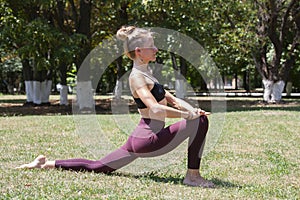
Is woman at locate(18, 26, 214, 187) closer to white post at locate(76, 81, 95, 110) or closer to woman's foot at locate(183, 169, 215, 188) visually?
woman's foot at locate(183, 169, 215, 188)

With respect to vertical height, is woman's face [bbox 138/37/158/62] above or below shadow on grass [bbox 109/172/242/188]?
above

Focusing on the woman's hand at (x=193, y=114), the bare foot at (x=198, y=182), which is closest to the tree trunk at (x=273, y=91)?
the bare foot at (x=198, y=182)

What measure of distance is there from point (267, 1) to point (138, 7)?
7.07m

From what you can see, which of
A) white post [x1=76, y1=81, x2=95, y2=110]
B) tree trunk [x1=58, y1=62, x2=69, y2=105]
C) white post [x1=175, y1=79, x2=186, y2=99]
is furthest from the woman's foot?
white post [x1=175, y1=79, x2=186, y2=99]

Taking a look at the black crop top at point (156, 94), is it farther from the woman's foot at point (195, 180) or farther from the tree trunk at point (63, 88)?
the tree trunk at point (63, 88)

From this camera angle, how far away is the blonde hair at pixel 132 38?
15.9 ft

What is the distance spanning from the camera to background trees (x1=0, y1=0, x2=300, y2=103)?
17516 mm

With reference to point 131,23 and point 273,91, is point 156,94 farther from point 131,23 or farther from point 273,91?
point 273,91

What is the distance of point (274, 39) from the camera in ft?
76.9

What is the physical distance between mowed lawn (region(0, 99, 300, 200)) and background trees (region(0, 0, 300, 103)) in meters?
7.83

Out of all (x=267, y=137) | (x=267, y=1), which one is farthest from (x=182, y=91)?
(x=267, y=137)

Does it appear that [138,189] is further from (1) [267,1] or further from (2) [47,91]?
(2) [47,91]

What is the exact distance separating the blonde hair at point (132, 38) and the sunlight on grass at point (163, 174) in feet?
4.70

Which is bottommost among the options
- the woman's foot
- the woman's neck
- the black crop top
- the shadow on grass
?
the shadow on grass
